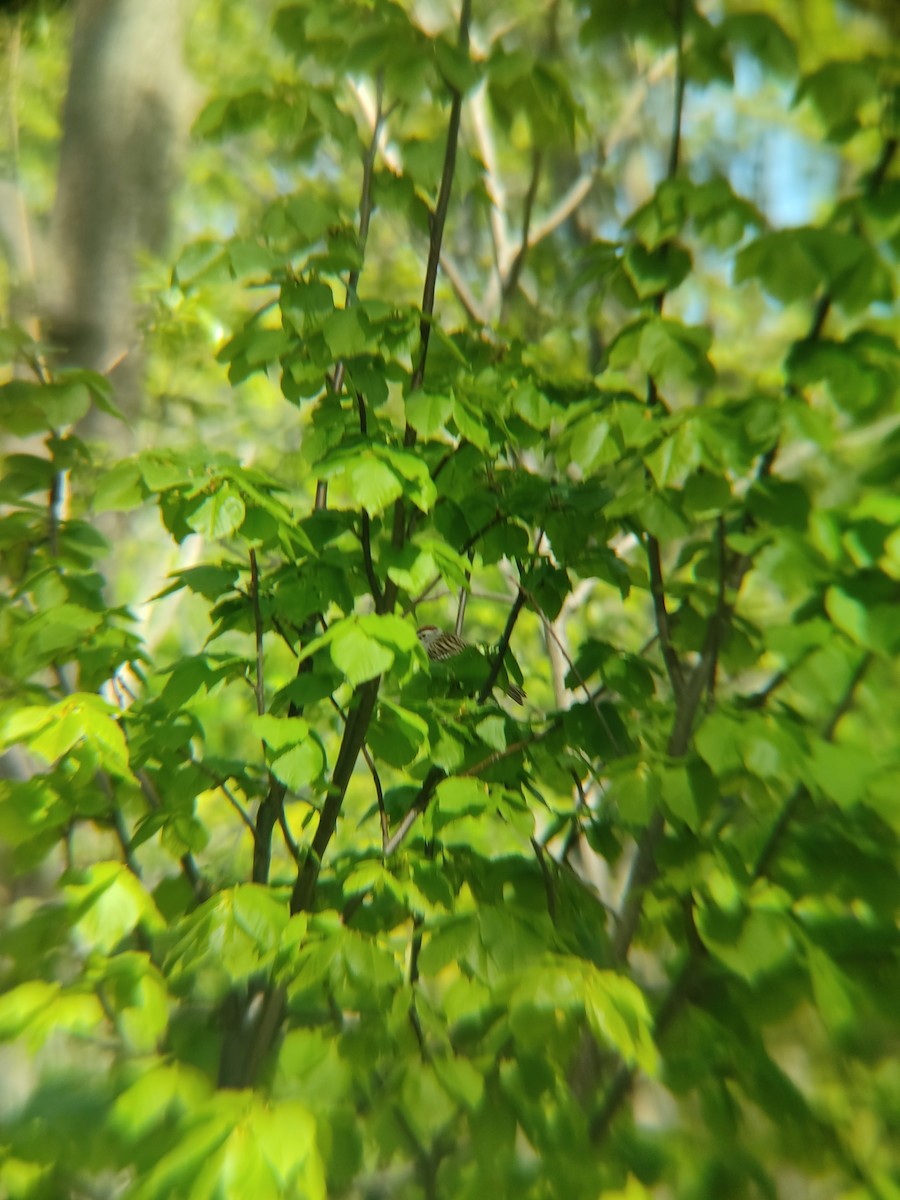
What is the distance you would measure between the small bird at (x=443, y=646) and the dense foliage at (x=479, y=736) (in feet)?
0.12

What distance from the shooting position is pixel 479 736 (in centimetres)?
123

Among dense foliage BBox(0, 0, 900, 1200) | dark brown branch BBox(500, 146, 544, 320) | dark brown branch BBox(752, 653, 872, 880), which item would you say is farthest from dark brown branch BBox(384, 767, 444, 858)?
dark brown branch BBox(500, 146, 544, 320)

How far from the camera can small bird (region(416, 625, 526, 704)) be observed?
55.8 inches

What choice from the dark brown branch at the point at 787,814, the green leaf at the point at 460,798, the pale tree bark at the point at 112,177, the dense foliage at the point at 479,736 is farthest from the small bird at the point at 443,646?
the pale tree bark at the point at 112,177

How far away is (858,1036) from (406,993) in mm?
554

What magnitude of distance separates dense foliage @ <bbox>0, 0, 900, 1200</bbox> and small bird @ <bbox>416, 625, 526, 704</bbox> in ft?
0.12

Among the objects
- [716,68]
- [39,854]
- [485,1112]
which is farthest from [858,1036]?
[716,68]

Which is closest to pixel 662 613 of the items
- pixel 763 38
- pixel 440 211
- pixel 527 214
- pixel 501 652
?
pixel 501 652

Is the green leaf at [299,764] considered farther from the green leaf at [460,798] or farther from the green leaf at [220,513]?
the green leaf at [220,513]

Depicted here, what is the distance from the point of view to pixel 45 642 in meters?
1.16

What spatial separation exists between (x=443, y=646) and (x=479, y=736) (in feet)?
0.83

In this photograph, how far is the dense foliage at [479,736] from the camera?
0.94 metres

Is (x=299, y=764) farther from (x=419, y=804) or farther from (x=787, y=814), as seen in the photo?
(x=787, y=814)

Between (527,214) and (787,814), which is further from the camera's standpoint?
(527,214)
